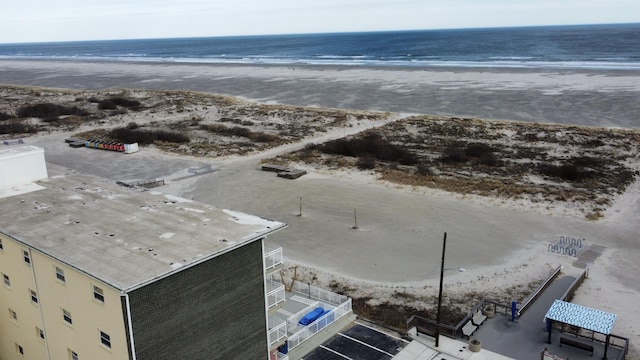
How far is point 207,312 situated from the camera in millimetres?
15680

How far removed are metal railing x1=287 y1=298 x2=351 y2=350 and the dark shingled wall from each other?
8.70ft

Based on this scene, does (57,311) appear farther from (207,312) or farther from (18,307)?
(207,312)

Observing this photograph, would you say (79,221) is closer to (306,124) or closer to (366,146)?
(366,146)

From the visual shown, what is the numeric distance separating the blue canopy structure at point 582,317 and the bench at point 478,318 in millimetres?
2901

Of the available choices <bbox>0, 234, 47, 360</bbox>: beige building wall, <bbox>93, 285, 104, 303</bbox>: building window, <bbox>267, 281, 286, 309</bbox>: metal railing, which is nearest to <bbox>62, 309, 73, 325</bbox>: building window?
<bbox>0, 234, 47, 360</bbox>: beige building wall

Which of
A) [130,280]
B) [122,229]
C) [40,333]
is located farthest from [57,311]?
[130,280]

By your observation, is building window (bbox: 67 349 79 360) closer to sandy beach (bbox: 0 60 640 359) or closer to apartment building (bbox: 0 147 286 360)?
apartment building (bbox: 0 147 286 360)

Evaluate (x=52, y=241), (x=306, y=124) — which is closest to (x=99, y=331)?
(x=52, y=241)

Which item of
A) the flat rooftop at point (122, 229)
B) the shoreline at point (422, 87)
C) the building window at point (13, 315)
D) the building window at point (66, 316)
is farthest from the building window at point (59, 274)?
the shoreline at point (422, 87)

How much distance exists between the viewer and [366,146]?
5534cm

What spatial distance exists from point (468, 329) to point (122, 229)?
14.5m

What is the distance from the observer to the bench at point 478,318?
22.9 m

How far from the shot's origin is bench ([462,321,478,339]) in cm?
2189

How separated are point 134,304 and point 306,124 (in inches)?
2322
